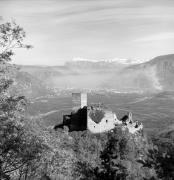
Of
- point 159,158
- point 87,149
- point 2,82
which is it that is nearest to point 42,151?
point 2,82

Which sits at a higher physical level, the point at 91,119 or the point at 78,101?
the point at 78,101

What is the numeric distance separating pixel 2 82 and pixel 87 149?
57.0m

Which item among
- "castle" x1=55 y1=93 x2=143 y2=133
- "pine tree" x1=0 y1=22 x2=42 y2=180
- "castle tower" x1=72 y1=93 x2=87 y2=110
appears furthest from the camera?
"castle tower" x1=72 y1=93 x2=87 y2=110

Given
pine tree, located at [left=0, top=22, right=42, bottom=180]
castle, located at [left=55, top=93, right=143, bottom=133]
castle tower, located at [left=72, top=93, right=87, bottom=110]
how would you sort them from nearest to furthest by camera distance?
pine tree, located at [left=0, top=22, right=42, bottom=180], castle, located at [left=55, top=93, right=143, bottom=133], castle tower, located at [left=72, top=93, right=87, bottom=110]

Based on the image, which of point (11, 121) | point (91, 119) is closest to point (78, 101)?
point (91, 119)

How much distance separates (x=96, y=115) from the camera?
9931cm

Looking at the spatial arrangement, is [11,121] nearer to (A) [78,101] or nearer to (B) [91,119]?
(B) [91,119]

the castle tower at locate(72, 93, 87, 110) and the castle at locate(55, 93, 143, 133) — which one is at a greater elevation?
the castle tower at locate(72, 93, 87, 110)

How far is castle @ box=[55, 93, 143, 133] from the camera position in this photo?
97875 millimetres

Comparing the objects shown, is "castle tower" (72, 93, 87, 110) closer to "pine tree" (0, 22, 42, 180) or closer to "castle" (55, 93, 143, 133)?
"castle" (55, 93, 143, 133)

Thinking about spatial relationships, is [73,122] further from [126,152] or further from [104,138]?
[126,152]

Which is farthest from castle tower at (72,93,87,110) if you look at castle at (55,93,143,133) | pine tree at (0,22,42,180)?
pine tree at (0,22,42,180)

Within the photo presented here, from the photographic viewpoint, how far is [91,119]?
97.6 m

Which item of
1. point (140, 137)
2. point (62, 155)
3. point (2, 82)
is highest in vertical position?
point (2, 82)
